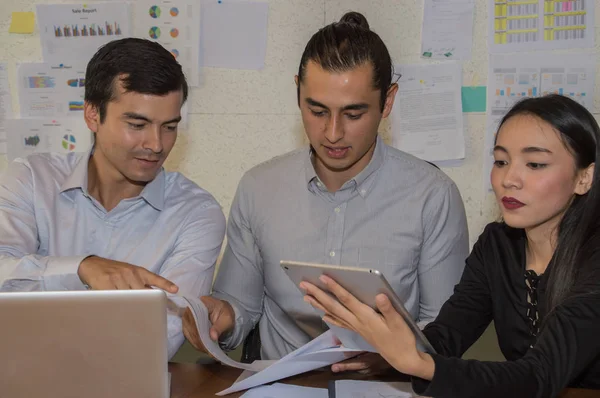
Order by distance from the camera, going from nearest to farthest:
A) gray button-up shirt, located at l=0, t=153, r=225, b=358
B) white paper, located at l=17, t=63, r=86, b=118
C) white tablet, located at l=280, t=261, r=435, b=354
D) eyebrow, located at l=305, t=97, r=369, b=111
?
1. white tablet, located at l=280, t=261, r=435, b=354
2. eyebrow, located at l=305, t=97, r=369, b=111
3. gray button-up shirt, located at l=0, t=153, r=225, b=358
4. white paper, located at l=17, t=63, r=86, b=118

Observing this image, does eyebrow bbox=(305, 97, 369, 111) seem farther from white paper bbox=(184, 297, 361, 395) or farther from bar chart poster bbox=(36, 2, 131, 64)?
bar chart poster bbox=(36, 2, 131, 64)

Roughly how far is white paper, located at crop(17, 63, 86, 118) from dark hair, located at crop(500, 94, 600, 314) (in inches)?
69.8

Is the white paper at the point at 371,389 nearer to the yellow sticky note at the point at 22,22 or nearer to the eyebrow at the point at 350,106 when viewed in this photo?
the eyebrow at the point at 350,106

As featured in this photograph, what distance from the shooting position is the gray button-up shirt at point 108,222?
6.10ft

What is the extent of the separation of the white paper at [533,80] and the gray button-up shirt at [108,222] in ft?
3.58

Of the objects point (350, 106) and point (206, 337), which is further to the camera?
point (350, 106)

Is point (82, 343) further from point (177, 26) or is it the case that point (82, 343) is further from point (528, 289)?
point (177, 26)

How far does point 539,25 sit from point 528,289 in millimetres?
1181

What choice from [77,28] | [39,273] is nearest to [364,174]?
[39,273]

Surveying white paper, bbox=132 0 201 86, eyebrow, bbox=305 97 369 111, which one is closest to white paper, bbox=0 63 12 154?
white paper, bbox=132 0 201 86

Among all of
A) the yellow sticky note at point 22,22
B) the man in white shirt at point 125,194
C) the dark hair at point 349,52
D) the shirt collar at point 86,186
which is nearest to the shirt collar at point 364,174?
the dark hair at point 349,52

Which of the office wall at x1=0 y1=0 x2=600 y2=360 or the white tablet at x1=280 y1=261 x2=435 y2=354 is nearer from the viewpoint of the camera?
the white tablet at x1=280 y1=261 x2=435 y2=354

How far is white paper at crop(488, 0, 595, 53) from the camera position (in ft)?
7.74

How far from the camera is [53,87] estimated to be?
2637 mm
